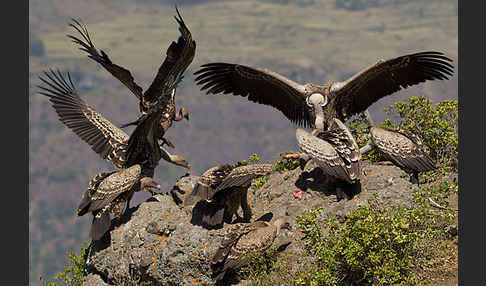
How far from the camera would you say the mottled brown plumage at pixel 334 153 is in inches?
782

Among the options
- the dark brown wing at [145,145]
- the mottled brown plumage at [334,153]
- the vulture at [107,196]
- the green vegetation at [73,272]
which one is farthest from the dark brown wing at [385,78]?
the green vegetation at [73,272]

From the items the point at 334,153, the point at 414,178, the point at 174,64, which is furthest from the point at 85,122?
the point at 414,178

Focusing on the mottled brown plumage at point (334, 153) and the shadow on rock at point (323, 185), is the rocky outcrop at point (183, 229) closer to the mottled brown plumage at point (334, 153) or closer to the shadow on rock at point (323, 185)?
the shadow on rock at point (323, 185)

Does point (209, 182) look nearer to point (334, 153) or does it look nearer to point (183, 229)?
point (183, 229)

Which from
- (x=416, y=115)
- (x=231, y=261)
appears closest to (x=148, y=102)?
(x=231, y=261)

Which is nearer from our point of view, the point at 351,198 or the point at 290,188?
the point at 351,198

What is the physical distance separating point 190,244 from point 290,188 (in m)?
4.54

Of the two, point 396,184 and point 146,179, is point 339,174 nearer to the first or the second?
point 396,184

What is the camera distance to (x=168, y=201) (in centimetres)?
2139

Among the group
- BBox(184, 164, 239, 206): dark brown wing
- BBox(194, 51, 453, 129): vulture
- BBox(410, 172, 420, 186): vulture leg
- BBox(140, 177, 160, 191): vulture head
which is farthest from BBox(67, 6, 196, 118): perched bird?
BBox(410, 172, 420, 186): vulture leg

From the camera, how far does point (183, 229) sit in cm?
1950

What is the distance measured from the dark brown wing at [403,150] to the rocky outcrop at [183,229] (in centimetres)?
49

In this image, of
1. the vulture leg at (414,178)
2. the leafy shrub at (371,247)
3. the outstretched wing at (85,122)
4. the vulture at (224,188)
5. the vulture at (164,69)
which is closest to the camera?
the leafy shrub at (371,247)

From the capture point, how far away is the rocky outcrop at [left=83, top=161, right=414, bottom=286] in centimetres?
1859
